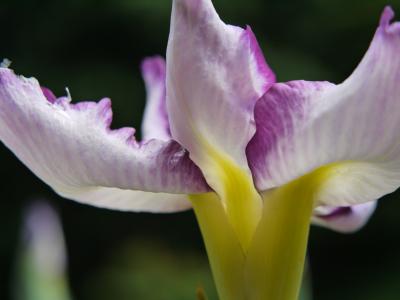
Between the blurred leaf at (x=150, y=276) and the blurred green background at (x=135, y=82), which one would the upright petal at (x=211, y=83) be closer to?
the blurred leaf at (x=150, y=276)

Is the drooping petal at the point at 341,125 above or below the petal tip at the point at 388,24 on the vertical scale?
below

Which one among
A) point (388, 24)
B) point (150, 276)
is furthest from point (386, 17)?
point (150, 276)

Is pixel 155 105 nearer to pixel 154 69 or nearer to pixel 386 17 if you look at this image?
pixel 154 69

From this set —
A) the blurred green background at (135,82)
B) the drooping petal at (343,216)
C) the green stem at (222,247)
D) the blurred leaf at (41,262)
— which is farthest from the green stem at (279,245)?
the blurred green background at (135,82)

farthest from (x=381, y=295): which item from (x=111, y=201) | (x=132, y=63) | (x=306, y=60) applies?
(x=111, y=201)

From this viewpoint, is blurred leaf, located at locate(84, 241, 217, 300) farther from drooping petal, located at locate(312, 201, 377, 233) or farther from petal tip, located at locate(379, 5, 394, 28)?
petal tip, located at locate(379, 5, 394, 28)
